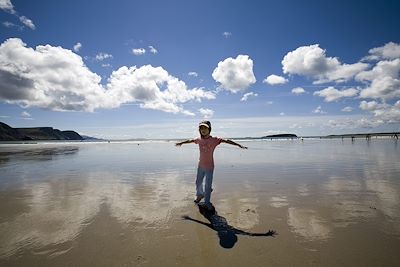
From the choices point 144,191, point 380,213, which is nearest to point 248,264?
point 380,213

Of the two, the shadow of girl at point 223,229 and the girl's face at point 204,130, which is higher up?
the girl's face at point 204,130

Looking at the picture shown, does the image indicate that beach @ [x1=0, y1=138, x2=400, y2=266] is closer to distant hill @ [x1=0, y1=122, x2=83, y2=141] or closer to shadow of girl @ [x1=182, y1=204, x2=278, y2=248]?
shadow of girl @ [x1=182, y1=204, x2=278, y2=248]

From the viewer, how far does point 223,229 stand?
5898 mm

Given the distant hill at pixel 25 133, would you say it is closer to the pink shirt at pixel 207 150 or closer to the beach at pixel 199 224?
the beach at pixel 199 224

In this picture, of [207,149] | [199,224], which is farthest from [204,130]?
[199,224]

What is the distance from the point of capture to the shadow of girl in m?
5.21

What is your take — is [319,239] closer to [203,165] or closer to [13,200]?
[203,165]

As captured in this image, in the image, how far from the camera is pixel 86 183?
11.2m

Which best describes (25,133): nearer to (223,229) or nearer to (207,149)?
(207,149)

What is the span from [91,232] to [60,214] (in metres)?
1.84

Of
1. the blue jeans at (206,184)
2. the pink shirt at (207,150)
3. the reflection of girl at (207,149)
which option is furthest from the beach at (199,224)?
the pink shirt at (207,150)

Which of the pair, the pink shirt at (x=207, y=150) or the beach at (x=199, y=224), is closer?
the beach at (x=199, y=224)

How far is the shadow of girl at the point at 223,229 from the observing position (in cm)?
521

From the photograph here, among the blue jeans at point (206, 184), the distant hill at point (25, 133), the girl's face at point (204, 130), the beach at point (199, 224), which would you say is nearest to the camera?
the beach at point (199, 224)
